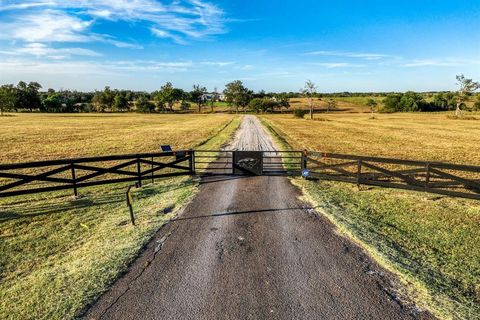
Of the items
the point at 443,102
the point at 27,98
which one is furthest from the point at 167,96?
the point at 443,102

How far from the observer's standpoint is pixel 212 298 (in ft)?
20.9

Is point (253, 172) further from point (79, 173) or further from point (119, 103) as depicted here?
point (119, 103)

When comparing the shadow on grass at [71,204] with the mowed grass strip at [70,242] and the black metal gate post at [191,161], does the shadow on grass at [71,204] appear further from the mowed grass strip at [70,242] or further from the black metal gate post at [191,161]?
the black metal gate post at [191,161]

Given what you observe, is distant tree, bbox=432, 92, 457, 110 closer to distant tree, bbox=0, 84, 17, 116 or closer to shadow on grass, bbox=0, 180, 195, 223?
shadow on grass, bbox=0, 180, 195, 223

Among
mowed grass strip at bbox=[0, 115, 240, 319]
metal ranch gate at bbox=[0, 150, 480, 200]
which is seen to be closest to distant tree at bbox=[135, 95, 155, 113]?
metal ranch gate at bbox=[0, 150, 480, 200]

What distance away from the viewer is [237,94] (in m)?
144

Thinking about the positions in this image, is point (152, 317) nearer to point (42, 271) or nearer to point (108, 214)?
point (42, 271)

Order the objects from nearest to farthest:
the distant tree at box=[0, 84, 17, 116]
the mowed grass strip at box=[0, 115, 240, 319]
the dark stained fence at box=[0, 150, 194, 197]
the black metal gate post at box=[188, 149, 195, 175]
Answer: the mowed grass strip at box=[0, 115, 240, 319] < the dark stained fence at box=[0, 150, 194, 197] < the black metal gate post at box=[188, 149, 195, 175] < the distant tree at box=[0, 84, 17, 116]

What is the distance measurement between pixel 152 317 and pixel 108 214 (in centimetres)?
688

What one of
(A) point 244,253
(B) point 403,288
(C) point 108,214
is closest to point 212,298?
(A) point 244,253

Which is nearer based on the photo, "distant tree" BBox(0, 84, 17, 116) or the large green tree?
"distant tree" BBox(0, 84, 17, 116)

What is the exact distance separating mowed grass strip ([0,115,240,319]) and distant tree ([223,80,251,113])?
129 meters

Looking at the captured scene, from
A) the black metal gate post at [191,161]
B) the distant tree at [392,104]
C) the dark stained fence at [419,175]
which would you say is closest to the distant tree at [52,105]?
the black metal gate post at [191,161]

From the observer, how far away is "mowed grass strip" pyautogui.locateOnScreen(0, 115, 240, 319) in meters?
6.46
